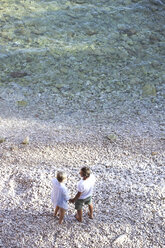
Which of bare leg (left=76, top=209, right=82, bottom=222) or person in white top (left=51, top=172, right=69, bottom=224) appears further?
bare leg (left=76, top=209, right=82, bottom=222)

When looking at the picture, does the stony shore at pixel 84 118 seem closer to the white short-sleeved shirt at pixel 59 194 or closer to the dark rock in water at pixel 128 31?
the dark rock in water at pixel 128 31

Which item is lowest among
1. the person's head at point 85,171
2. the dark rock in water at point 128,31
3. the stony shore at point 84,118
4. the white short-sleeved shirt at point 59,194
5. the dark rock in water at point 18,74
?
the dark rock in water at point 18,74

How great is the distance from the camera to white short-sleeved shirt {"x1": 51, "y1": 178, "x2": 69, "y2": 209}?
414 cm

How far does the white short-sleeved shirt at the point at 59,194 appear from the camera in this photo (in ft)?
13.6

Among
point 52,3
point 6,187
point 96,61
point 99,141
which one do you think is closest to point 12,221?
point 6,187

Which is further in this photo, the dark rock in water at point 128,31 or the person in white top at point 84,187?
the dark rock in water at point 128,31

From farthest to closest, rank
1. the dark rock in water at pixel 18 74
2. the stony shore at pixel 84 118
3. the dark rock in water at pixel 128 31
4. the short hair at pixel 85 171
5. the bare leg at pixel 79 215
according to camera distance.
A: the dark rock in water at pixel 128 31
the dark rock in water at pixel 18 74
the stony shore at pixel 84 118
the bare leg at pixel 79 215
the short hair at pixel 85 171

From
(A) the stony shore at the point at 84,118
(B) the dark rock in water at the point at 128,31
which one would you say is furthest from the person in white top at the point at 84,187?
(B) the dark rock in water at the point at 128,31

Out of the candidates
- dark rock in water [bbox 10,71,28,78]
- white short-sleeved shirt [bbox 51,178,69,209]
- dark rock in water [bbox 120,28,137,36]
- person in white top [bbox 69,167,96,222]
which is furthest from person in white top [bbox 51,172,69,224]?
dark rock in water [bbox 120,28,137,36]

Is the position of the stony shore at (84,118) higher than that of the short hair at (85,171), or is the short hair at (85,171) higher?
the short hair at (85,171)

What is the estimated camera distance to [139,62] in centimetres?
1100

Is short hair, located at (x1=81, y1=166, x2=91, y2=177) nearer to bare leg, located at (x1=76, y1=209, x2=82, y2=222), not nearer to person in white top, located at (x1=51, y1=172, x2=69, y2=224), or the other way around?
person in white top, located at (x1=51, y1=172, x2=69, y2=224)

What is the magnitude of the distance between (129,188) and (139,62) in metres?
6.84

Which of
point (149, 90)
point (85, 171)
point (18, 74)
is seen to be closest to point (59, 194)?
point (85, 171)
